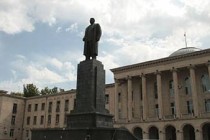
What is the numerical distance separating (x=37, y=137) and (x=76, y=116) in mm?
2648

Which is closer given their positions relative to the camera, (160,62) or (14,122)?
(160,62)

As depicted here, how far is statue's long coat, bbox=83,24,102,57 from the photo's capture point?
1605 centimetres

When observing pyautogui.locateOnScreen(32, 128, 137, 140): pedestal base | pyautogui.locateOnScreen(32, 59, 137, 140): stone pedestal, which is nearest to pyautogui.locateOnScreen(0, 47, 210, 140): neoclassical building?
pyautogui.locateOnScreen(32, 59, 137, 140): stone pedestal

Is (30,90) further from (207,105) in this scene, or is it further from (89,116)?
→ (89,116)

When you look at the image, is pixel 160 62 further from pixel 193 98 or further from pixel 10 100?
pixel 10 100

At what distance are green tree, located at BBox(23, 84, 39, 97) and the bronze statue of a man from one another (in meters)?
63.2

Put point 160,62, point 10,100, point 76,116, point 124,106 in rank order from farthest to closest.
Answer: point 10,100 < point 124,106 < point 160,62 < point 76,116

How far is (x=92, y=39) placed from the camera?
53.3 feet

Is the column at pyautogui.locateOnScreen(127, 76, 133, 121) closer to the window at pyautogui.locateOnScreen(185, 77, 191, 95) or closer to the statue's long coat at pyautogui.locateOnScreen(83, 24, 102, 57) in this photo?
the window at pyautogui.locateOnScreen(185, 77, 191, 95)

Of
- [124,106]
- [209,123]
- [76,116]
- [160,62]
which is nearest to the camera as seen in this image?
[76,116]

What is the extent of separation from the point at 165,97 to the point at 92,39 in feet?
107

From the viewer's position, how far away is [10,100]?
207ft

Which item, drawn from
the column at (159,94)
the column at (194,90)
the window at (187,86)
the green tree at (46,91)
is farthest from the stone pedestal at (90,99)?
the green tree at (46,91)

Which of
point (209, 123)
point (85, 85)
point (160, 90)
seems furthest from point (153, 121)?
point (85, 85)
